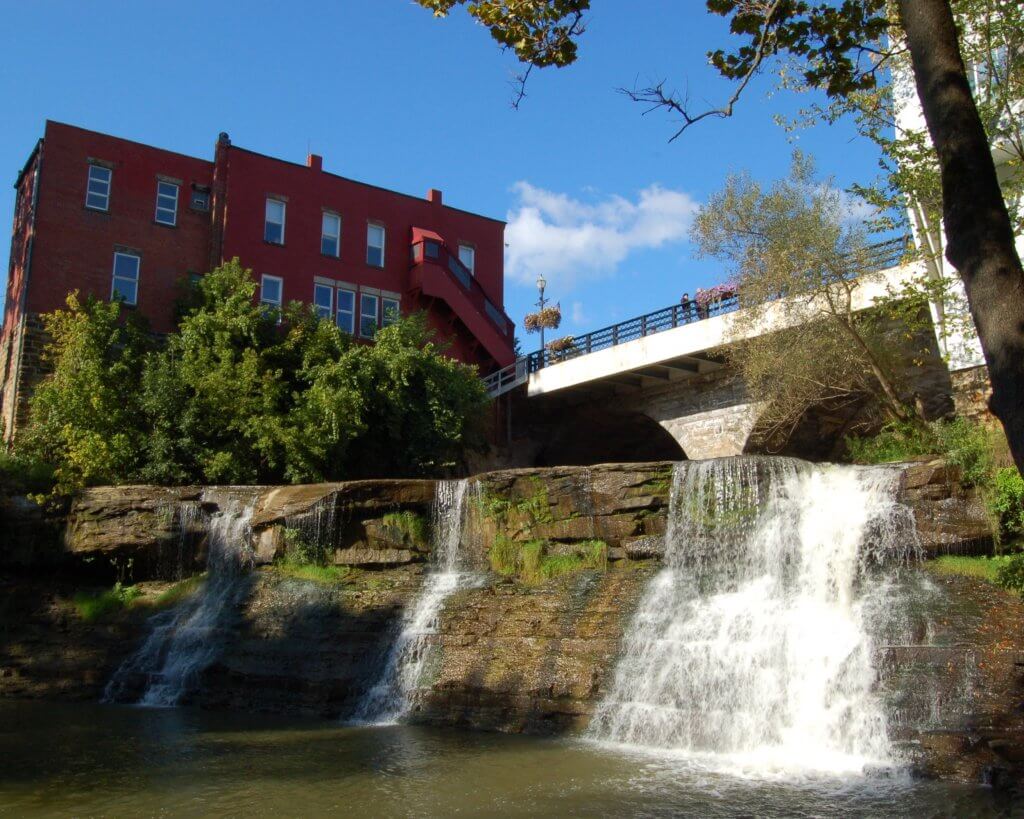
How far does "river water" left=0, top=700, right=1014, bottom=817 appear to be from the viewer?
858 cm

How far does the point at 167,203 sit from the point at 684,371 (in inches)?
633

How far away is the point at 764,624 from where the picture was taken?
13211 millimetres

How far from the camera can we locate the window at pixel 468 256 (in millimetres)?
34156

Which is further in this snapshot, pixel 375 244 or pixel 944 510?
pixel 375 244

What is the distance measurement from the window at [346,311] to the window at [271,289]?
1.99 metres

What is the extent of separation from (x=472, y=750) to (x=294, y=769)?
2201 mm

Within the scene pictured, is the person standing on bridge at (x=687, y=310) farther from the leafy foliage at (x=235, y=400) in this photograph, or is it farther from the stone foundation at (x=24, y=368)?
the stone foundation at (x=24, y=368)

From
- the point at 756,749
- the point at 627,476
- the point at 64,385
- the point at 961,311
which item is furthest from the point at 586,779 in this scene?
the point at 64,385

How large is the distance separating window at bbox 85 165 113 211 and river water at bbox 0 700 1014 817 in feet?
59.8

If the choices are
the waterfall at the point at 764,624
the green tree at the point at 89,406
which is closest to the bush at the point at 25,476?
the green tree at the point at 89,406

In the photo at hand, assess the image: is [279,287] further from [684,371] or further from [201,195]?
[684,371]

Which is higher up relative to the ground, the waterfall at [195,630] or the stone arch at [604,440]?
the stone arch at [604,440]

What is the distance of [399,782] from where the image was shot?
9.61 meters

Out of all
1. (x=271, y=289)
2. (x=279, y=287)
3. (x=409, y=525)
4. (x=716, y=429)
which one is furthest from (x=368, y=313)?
(x=409, y=525)
